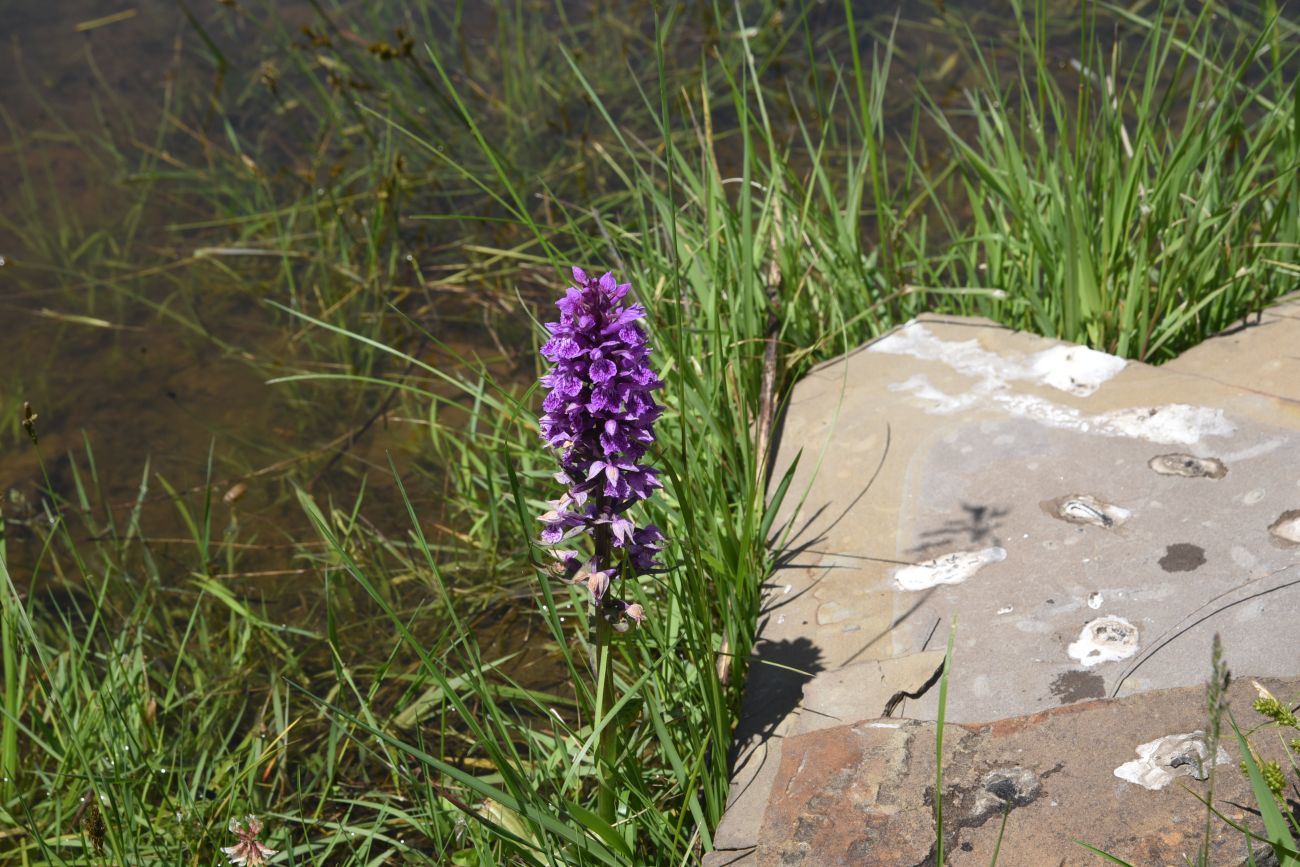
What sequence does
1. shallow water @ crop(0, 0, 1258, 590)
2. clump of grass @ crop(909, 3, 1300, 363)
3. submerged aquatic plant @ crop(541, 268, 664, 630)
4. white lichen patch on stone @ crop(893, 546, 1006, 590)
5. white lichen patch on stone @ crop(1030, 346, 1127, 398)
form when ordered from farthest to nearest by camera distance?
shallow water @ crop(0, 0, 1258, 590) → clump of grass @ crop(909, 3, 1300, 363) → white lichen patch on stone @ crop(1030, 346, 1127, 398) → white lichen patch on stone @ crop(893, 546, 1006, 590) → submerged aquatic plant @ crop(541, 268, 664, 630)

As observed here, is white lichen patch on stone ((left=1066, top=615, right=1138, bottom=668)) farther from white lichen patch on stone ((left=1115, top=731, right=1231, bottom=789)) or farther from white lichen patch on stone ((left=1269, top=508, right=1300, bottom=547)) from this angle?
white lichen patch on stone ((left=1269, top=508, right=1300, bottom=547))

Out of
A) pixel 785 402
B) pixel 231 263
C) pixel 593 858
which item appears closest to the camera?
pixel 593 858

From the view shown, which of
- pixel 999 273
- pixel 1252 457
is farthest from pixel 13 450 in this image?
pixel 1252 457

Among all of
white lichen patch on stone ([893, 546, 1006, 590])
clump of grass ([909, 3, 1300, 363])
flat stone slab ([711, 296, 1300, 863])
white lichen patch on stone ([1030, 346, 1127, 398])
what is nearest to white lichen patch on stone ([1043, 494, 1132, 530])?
flat stone slab ([711, 296, 1300, 863])

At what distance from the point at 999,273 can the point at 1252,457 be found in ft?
3.69

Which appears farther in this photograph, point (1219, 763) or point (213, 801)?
point (213, 801)

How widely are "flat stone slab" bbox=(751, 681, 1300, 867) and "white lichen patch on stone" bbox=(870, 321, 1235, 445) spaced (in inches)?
30.9

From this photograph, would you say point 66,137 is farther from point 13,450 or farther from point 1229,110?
point 1229,110

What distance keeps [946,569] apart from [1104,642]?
→ 35cm

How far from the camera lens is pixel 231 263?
4508 mm

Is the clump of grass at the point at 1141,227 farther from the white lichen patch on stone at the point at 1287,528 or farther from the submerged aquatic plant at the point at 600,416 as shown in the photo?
→ the submerged aquatic plant at the point at 600,416

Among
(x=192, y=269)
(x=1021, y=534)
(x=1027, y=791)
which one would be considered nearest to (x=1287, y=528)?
(x=1021, y=534)

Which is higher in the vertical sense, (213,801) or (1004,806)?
(1004,806)

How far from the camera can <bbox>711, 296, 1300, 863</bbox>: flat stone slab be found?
6.84 ft
